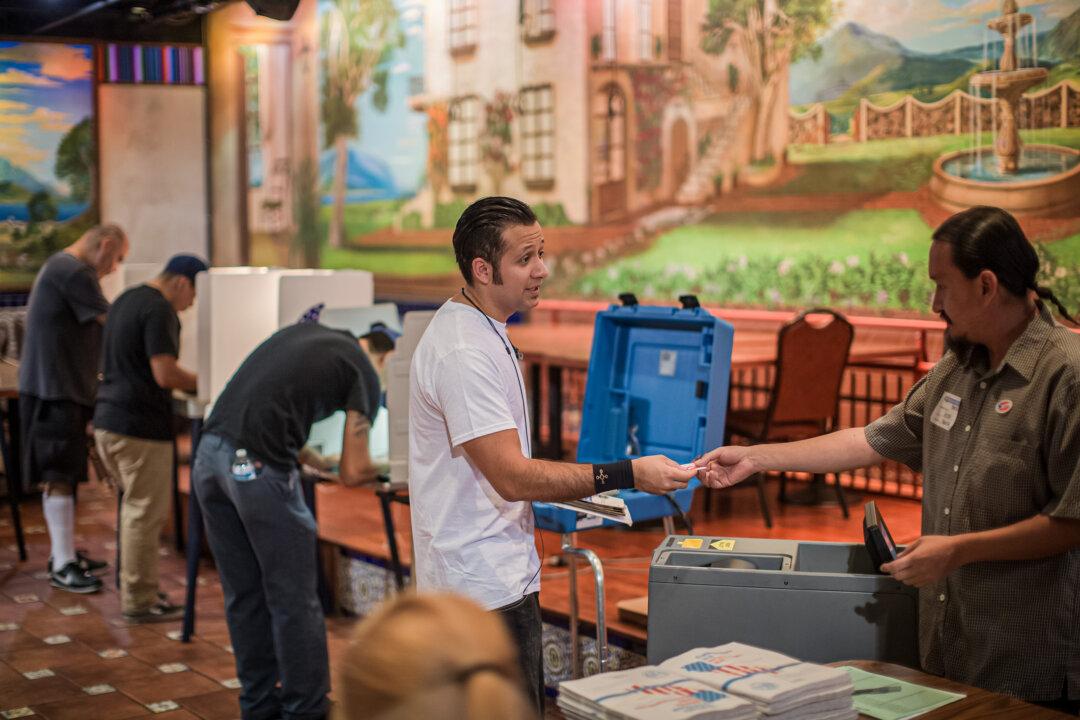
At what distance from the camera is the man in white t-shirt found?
229 cm

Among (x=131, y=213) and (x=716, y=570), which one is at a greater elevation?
(x=131, y=213)

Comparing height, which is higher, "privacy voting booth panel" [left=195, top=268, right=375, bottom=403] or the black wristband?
"privacy voting booth panel" [left=195, top=268, right=375, bottom=403]

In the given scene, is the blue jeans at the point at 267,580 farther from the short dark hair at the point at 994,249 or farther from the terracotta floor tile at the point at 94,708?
the short dark hair at the point at 994,249

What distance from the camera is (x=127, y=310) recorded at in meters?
5.24

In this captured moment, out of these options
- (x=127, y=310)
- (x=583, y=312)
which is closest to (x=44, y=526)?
(x=127, y=310)

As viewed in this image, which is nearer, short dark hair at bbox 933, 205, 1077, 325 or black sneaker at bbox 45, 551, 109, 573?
short dark hair at bbox 933, 205, 1077, 325

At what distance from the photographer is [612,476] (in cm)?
235

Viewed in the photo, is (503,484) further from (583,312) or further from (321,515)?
(583,312)

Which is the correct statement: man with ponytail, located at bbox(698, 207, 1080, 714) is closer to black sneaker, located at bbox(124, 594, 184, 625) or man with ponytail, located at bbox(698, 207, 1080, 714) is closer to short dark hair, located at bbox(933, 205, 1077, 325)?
short dark hair, located at bbox(933, 205, 1077, 325)

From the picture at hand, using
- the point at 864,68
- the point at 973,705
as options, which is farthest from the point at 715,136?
the point at 973,705

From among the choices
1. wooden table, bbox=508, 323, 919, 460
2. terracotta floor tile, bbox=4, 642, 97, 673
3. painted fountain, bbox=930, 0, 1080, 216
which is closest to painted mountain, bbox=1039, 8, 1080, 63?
painted fountain, bbox=930, 0, 1080, 216

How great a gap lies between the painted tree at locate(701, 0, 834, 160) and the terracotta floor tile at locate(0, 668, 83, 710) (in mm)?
5174

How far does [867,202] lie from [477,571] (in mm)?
5444

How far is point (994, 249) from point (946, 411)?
346mm
